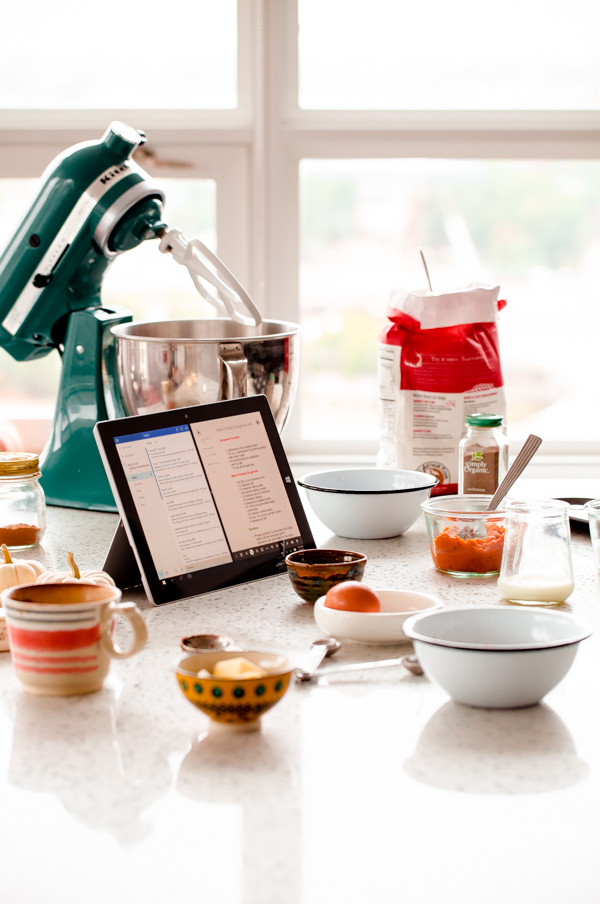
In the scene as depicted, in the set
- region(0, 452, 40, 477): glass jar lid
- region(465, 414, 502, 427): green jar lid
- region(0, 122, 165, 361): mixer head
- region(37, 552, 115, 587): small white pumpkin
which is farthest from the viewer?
region(0, 122, 165, 361): mixer head

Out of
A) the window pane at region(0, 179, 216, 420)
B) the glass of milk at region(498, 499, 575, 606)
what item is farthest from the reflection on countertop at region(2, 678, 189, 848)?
the window pane at region(0, 179, 216, 420)

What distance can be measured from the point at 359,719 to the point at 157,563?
366 millimetres

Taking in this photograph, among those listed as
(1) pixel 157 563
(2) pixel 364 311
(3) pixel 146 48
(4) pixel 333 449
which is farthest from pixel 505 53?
(1) pixel 157 563

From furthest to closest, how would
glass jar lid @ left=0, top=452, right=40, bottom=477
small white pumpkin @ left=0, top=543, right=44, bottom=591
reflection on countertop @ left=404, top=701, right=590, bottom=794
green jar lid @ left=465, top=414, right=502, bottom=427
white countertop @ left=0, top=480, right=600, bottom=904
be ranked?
green jar lid @ left=465, top=414, right=502, bottom=427, glass jar lid @ left=0, top=452, right=40, bottom=477, small white pumpkin @ left=0, top=543, right=44, bottom=591, reflection on countertop @ left=404, top=701, right=590, bottom=794, white countertop @ left=0, top=480, right=600, bottom=904

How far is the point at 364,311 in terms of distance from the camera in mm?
2459

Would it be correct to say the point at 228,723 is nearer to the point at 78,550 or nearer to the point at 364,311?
the point at 78,550

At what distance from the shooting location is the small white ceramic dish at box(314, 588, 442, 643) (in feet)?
2.91

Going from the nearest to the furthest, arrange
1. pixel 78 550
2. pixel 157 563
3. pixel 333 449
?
pixel 157 563 → pixel 78 550 → pixel 333 449

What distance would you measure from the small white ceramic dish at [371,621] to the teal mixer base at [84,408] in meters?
0.69

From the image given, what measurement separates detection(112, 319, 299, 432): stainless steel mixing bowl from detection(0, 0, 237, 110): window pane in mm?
1159

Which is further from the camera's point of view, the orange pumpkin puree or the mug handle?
the orange pumpkin puree

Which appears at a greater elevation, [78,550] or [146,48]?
[146,48]

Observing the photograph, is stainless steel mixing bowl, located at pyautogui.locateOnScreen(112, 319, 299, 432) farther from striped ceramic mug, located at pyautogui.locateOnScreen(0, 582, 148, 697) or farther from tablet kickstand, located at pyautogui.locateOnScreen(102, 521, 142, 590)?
striped ceramic mug, located at pyautogui.locateOnScreen(0, 582, 148, 697)

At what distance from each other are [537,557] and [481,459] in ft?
1.27
